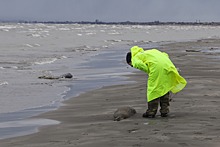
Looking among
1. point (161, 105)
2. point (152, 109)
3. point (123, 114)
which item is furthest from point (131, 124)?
point (161, 105)

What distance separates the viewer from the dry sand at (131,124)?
625 cm

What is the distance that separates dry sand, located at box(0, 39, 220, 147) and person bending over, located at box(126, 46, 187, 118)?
225 millimetres

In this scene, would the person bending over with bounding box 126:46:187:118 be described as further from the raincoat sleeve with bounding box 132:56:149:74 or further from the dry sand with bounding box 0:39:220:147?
the dry sand with bounding box 0:39:220:147

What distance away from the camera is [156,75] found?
823 centimetres

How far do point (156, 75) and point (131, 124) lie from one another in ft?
Answer: 3.48

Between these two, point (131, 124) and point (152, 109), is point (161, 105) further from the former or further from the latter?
point (131, 124)

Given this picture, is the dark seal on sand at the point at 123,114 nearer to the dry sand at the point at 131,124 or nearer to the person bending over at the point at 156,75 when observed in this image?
the dry sand at the point at 131,124

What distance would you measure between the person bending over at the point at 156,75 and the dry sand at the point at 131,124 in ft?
0.74

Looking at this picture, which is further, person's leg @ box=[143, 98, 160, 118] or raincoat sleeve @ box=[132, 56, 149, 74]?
person's leg @ box=[143, 98, 160, 118]

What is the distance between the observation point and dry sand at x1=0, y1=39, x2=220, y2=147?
6.25m

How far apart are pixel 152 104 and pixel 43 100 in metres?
3.77

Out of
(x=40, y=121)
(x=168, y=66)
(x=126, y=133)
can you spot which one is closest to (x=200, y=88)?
(x=168, y=66)

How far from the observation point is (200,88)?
11656 mm

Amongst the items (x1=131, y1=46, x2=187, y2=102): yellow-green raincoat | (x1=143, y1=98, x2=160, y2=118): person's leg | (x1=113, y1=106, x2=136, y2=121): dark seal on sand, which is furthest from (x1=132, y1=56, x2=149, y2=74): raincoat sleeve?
(x1=113, y1=106, x2=136, y2=121): dark seal on sand
